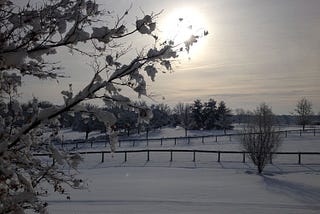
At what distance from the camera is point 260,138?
24.0 meters

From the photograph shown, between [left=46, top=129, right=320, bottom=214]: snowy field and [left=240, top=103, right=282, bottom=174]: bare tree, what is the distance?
3.00 feet

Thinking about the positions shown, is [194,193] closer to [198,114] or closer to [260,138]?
[260,138]

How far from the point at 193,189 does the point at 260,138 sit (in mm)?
8184

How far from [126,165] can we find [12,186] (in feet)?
81.3

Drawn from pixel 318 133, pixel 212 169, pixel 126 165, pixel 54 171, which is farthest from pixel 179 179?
pixel 318 133

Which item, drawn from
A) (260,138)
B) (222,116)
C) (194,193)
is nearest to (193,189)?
(194,193)

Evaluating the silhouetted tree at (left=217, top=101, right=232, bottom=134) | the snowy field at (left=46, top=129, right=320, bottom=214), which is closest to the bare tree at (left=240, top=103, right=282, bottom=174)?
the snowy field at (left=46, top=129, right=320, bottom=214)

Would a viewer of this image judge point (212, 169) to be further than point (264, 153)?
Yes

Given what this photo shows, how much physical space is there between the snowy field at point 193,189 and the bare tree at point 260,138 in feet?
3.00

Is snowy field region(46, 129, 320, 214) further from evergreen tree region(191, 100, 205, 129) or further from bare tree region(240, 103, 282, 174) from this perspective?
evergreen tree region(191, 100, 205, 129)

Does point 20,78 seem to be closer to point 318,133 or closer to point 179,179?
point 179,179

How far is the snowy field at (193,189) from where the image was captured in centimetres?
1291

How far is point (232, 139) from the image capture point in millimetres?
53250

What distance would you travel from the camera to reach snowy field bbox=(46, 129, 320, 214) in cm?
1291
